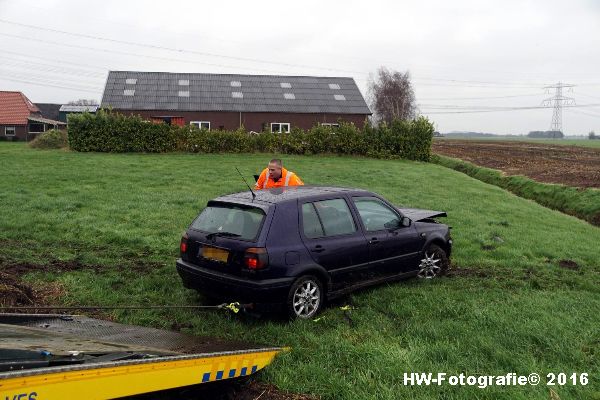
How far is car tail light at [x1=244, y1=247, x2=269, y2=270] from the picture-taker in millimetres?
5469

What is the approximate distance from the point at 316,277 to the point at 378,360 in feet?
5.00

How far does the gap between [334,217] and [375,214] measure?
2.54 ft

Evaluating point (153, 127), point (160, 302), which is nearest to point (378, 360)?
point (160, 302)

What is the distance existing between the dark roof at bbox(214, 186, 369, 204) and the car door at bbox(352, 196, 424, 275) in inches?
11.3

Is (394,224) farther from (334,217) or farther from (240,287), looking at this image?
(240,287)

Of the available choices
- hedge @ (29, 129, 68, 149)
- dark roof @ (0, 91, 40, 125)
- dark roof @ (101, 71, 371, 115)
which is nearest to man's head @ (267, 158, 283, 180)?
hedge @ (29, 129, 68, 149)

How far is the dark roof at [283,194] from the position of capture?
609 centimetres

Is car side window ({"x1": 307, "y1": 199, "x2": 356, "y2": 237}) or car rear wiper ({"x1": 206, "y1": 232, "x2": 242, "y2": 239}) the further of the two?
car side window ({"x1": 307, "y1": 199, "x2": 356, "y2": 237})

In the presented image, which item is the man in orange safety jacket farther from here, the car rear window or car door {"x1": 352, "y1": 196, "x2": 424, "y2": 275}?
the car rear window

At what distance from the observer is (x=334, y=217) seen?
20.9 feet

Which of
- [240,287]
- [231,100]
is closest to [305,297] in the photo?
[240,287]

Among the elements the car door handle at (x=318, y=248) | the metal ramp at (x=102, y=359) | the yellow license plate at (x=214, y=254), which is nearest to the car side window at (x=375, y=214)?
the car door handle at (x=318, y=248)

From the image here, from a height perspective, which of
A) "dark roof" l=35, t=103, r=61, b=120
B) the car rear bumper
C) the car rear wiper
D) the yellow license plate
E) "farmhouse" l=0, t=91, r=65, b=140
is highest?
"dark roof" l=35, t=103, r=61, b=120

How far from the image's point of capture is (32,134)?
48.8 meters
